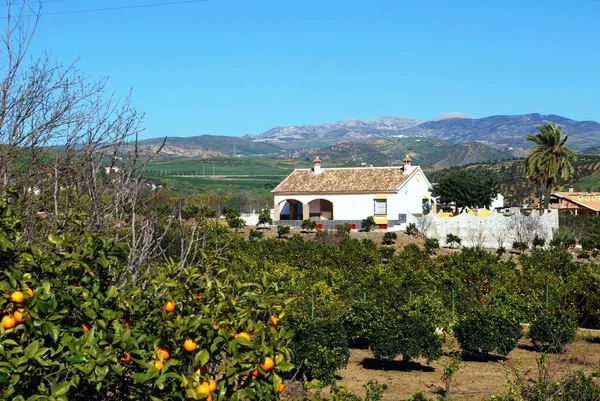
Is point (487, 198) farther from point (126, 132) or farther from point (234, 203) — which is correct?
point (126, 132)

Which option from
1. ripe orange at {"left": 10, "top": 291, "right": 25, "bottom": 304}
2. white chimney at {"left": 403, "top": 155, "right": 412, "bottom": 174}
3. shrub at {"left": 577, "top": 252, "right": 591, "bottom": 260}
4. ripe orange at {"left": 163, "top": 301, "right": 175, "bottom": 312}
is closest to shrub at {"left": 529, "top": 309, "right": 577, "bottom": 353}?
ripe orange at {"left": 163, "top": 301, "right": 175, "bottom": 312}

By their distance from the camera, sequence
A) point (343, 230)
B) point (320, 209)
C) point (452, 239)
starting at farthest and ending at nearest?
point (320, 209) → point (343, 230) → point (452, 239)

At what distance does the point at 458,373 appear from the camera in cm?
1650

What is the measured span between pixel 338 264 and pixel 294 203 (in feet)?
80.5

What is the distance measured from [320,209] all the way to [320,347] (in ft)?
125

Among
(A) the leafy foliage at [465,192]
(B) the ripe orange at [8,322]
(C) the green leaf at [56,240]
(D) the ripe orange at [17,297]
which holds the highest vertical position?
(C) the green leaf at [56,240]

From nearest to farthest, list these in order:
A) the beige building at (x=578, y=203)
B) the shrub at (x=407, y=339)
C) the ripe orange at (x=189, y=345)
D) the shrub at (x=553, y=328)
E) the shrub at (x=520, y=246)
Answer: the ripe orange at (x=189, y=345) → the shrub at (x=407, y=339) → the shrub at (x=553, y=328) → the shrub at (x=520, y=246) → the beige building at (x=578, y=203)

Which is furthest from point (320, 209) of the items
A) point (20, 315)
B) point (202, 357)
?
point (20, 315)

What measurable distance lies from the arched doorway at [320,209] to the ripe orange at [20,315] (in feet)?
158

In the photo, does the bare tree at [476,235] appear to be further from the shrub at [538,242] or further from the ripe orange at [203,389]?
the ripe orange at [203,389]

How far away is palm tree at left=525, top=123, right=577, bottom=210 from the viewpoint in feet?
150

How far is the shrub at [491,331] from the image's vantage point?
57.3 feet

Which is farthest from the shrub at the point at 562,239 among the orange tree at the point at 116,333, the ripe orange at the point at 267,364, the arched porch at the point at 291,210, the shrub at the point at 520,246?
the ripe orange at the point at 267,364

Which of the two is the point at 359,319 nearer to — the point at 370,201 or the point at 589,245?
the point at 589,245
